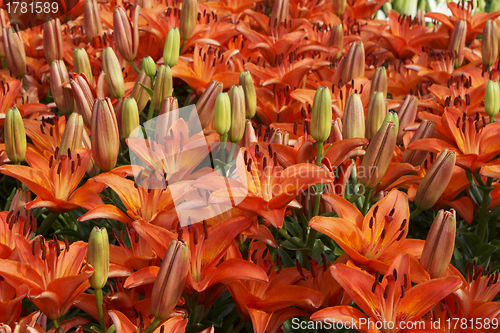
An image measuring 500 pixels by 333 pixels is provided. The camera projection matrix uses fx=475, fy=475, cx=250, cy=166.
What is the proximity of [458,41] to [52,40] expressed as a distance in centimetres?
116

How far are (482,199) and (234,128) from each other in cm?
50

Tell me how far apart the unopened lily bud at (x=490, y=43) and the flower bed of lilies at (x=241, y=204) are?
133mm

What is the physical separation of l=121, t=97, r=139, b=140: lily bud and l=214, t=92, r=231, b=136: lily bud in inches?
6.4

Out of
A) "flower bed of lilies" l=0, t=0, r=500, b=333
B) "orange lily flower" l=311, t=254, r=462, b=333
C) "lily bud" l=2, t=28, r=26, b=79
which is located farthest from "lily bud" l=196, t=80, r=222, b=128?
"lily bud" l=2, t=28, r=26, b=79

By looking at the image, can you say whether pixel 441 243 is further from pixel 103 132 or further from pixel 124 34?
pixel 124 34

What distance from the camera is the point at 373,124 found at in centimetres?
93

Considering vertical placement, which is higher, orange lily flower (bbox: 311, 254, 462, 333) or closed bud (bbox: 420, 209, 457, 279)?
closed bud (bbox: 420, 209, 457, 279)

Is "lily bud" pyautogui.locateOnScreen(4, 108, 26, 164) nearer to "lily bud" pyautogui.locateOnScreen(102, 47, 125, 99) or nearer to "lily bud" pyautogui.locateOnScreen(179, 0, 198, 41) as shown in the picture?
"lily bud" pyautogui.locateOnScreen(102, 47, 125, 99)

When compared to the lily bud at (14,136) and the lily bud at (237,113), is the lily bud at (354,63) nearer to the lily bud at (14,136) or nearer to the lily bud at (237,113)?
the lily bud at (237,113)

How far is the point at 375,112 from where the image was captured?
919 mm

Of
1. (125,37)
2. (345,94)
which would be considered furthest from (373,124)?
(125,37)

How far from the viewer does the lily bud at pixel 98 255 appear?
62cm

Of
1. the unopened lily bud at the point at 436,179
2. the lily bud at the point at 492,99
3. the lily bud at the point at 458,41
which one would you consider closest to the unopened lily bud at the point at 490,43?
the lily bud at the point at 458,41

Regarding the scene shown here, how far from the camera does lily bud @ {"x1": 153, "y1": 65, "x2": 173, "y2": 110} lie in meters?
0.98
